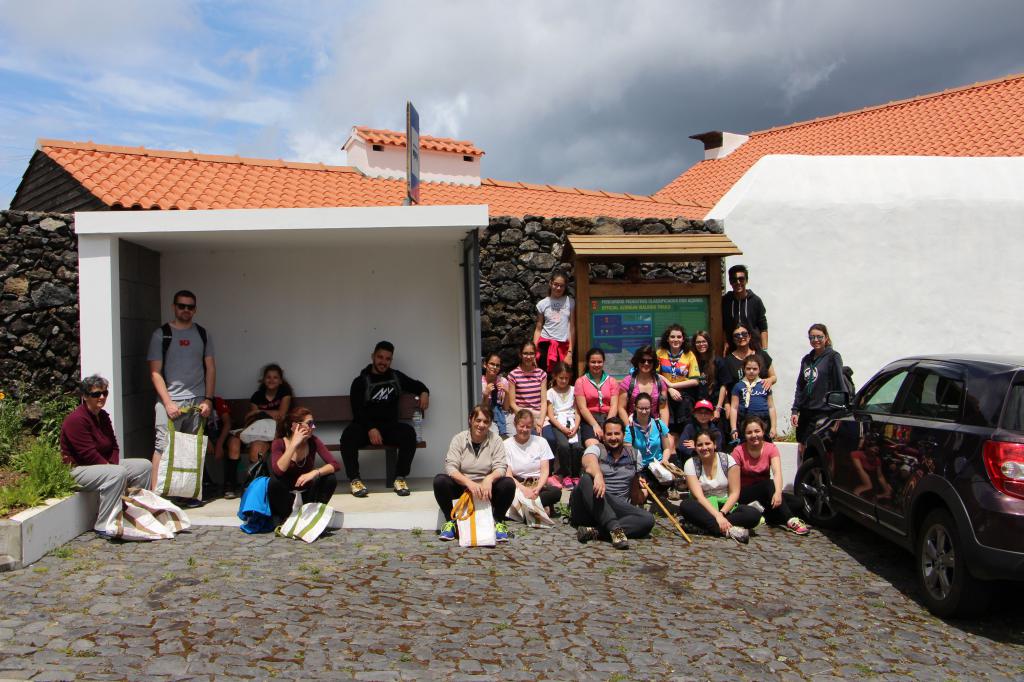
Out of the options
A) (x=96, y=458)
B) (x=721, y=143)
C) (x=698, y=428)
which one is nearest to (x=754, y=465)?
(x=698, y=428)

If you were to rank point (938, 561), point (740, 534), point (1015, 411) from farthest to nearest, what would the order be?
point (740, 534), point (938, 561), point (1015, 411)

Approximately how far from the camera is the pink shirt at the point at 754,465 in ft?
23.1

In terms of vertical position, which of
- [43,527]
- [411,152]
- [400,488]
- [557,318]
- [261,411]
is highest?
[411,152]

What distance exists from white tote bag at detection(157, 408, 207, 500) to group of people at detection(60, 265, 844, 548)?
0.11 metres

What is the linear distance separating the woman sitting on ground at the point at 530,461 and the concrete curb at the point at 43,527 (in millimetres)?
3275

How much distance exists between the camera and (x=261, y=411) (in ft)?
26.9

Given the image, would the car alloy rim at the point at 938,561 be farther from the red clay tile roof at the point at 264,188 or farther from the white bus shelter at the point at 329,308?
the red clay tile roof at the point at 264,188

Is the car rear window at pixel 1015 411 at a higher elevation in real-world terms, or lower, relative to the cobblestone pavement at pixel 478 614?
higher

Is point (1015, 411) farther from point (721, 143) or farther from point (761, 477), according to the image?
point (721, 143)

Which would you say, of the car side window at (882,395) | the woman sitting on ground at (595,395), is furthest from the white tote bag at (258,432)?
the car side window at (882,395)

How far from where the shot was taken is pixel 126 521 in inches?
246

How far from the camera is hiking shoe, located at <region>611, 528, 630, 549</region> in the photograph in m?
6.24

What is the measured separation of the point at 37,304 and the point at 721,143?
18.1m

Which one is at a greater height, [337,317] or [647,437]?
[337,317]
